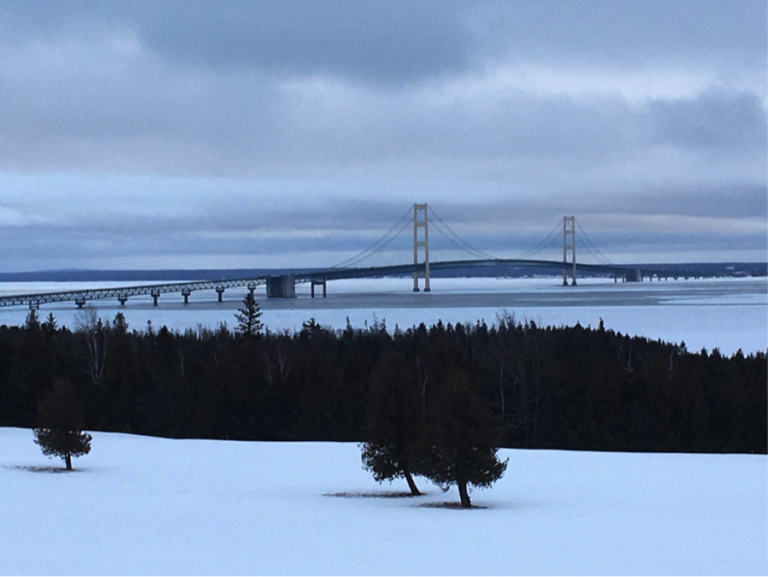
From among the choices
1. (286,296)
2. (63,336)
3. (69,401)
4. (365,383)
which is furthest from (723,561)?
(286,296)

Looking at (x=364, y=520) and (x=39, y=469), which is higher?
(x=364, y=520)

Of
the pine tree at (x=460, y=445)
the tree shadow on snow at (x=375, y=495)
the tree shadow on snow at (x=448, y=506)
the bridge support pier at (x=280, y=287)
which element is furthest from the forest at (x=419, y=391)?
the bridge support pier at (x=280, y=287)

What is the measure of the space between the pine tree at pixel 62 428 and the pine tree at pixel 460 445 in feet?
27.4

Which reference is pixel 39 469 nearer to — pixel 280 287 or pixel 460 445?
pixel 460 445

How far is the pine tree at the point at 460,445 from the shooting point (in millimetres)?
17109

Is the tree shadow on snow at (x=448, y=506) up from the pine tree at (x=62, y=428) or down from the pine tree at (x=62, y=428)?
down

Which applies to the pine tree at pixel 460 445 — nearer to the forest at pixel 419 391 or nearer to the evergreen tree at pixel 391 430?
the evergreen tree at pixel 391 430

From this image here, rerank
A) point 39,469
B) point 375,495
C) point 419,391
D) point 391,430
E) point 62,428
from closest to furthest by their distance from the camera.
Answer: point 375,495, point 391,430, point 39,469, point 62,428, point 419,391

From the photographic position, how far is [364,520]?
48.5 feet

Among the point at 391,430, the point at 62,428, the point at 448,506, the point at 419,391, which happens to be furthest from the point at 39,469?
the point at 419,391

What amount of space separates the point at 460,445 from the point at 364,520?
116 inches

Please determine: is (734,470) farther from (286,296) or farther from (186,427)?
(286,296)

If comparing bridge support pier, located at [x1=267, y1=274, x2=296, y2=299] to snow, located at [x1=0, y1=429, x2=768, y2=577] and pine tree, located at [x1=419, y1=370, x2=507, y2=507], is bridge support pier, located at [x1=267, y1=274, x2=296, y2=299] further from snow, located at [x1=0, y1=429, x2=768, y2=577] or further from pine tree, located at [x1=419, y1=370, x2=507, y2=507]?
pine tree, located at [x1=419, y1=370, x2=507, y2=507]

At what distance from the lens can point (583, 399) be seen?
36094 millimetres
